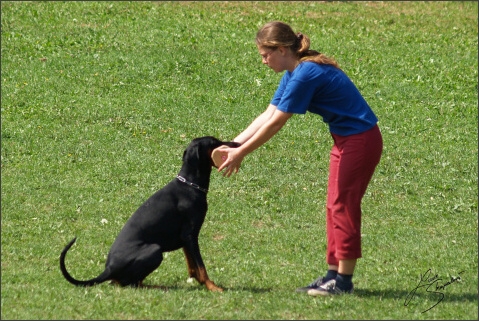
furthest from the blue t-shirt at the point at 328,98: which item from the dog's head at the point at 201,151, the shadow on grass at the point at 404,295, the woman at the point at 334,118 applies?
the shadow on grass at the point at 404,295

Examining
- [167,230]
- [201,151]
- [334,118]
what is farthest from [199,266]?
[334,118]

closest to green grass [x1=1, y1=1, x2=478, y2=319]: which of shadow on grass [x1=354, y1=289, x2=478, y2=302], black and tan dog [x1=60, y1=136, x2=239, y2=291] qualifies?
shadow on grass [x1=354, y1=289, x2=478, y2=302]

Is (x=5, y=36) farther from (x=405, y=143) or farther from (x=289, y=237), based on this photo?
(x=289, y=237)

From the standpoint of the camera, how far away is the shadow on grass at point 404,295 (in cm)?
601

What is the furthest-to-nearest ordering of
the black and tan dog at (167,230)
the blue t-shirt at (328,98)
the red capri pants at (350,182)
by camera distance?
the black and tan dog at (167,230), the red capri pants at (350,182), the blue t-shirt at (328,98)

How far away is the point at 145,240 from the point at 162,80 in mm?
7288

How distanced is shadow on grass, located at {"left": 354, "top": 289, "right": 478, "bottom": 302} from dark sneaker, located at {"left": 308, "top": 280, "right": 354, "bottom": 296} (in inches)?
6.1

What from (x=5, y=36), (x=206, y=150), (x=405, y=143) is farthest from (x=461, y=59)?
(x=206, y=150)

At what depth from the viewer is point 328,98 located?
18.9 feet

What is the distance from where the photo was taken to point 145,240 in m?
6.04

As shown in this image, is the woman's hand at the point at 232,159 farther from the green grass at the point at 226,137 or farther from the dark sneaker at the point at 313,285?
the dark sneaker at the point at 313,285

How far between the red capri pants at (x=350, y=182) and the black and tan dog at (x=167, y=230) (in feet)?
2.63

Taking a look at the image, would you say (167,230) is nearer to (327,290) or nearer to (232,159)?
(232,159)

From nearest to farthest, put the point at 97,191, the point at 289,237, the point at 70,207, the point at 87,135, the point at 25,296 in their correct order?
the point at 25,296
the point at 289,237
the point at 70,207
the point at 97,191
the point at 87,135
